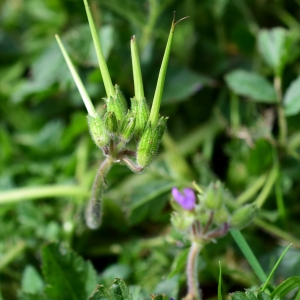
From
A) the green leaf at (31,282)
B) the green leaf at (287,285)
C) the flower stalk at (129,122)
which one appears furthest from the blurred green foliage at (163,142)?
the flower stalk at (129,122)

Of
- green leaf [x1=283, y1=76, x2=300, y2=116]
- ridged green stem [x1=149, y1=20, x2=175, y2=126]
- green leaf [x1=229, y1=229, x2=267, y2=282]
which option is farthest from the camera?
green leaf [x1=283, y1=76, x2=300, y2=116]

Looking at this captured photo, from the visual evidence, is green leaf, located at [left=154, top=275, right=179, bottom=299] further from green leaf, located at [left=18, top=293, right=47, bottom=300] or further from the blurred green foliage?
green leaf, located at [left=18, top=293, right=47, bottom=300]

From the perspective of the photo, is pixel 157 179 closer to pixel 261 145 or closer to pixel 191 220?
pixel 261 145

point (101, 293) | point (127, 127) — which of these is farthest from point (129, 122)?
point (101, 293)

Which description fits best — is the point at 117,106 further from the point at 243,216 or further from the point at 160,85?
the point at 243,216

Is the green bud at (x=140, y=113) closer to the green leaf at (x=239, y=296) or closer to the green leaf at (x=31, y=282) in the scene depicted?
the green leaf at (x=239, y=296)

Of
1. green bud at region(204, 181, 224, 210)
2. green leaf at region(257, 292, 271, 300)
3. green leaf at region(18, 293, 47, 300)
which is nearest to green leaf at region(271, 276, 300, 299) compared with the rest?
green leaf at region(257, 292, 271, 300)
